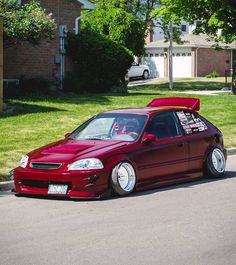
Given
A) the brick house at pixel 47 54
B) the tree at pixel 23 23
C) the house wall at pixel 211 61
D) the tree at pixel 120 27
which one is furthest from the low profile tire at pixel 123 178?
the house wall at pixel 211 61

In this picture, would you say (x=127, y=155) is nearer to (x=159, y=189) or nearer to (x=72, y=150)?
(x=72, y=150)

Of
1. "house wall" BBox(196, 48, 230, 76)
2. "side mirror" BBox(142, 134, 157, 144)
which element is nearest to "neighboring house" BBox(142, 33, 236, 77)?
"house wall" BBox(196, 48, 230, 76)

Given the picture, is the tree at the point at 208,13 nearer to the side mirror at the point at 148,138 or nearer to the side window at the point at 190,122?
the side window at the point at 190,122

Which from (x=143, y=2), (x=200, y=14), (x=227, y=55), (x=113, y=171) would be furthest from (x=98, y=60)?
(x=227, y=55)

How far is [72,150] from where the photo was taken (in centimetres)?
1124

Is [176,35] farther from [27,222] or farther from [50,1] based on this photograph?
[27,222]

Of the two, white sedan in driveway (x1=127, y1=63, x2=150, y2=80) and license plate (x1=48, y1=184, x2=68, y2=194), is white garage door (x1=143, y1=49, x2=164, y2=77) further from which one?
license plate (x1=48, y1=184, x2=68, y2=194)

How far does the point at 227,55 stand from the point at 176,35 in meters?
12.6

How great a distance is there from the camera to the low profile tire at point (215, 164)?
1296 cm

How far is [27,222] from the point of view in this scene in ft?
30.1

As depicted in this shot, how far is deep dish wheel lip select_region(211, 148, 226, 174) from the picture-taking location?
42.9 feet

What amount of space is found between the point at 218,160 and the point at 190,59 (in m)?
50.9

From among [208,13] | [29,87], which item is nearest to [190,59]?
[208,13]

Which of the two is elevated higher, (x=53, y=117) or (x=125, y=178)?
(x=53, y=117)
